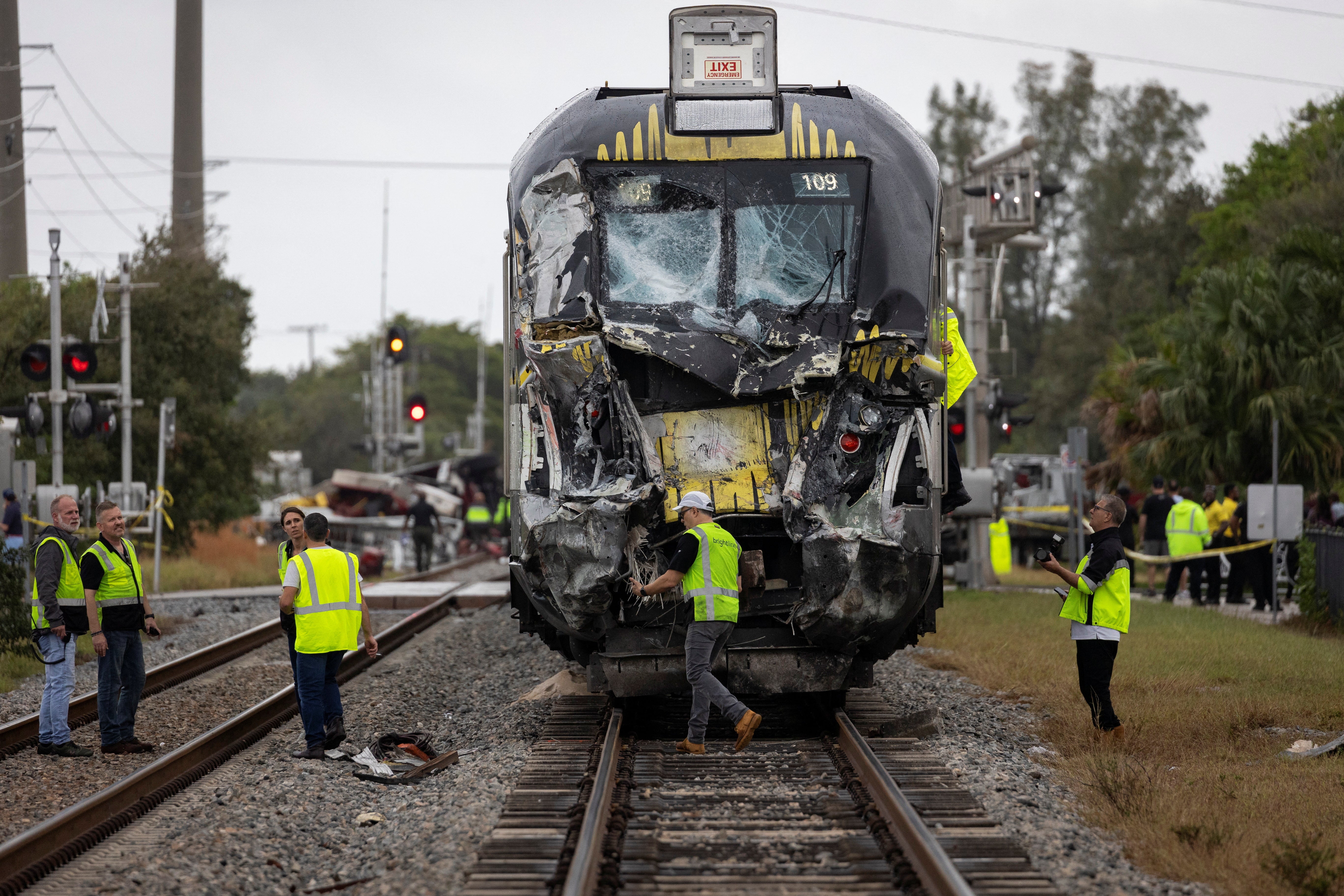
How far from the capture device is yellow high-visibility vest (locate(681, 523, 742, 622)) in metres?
8.72

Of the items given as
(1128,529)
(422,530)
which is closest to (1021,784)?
(1128,529)

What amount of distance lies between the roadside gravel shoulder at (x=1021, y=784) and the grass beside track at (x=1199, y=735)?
12 centimetres

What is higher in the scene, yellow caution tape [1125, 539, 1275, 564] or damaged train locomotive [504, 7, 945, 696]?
damaged train locomotive [504, 7, 945, 696]

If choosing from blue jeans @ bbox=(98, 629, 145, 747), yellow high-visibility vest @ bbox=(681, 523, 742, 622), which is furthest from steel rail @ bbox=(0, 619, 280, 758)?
yellow high-visibility vest @ bbox=(681, 523, 742, 622)

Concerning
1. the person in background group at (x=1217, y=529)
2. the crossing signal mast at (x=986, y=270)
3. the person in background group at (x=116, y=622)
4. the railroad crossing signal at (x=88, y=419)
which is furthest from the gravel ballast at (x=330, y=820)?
the person in background group at (x=1217, y=529)

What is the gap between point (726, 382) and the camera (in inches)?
354

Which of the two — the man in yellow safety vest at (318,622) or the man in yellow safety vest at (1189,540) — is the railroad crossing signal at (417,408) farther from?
the man in yellow safety vest at (318,622)

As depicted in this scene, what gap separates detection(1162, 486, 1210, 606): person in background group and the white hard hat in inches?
562

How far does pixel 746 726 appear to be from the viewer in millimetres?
8984

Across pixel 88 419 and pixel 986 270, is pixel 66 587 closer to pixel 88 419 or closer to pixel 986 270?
pixel 88 419

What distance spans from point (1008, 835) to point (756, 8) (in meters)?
5.80

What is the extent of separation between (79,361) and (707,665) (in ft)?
43.5

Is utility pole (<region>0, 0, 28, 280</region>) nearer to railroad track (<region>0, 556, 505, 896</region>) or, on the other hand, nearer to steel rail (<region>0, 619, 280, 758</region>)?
steel rail (<region>0, 619, 280, 758</region>)

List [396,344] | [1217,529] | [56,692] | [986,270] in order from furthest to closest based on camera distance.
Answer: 1. [396,344]
2. [986,270]
3. [1217,529]
4. [56,692]
